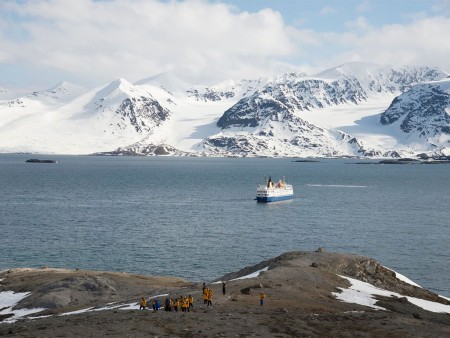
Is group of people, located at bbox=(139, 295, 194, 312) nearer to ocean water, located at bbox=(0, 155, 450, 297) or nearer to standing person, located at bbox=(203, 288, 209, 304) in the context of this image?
standing person, located at bbox=(203, 288, 209, 304)

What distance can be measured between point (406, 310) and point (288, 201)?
4833 inches

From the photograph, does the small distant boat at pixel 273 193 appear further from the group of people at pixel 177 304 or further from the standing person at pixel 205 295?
the group of people at pixel 177 304

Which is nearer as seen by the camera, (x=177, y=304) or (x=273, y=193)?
(x=177, y=304)

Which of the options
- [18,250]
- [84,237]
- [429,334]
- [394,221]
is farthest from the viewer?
[394,221]

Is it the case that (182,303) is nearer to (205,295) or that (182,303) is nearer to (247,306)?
(205,295)

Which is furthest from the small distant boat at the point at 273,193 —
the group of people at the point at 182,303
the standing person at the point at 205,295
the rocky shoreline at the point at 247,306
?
the standing person at the point at 205,295

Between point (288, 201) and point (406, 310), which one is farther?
point (288, 201)

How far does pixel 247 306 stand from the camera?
4344cm

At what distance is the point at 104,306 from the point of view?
47969mm

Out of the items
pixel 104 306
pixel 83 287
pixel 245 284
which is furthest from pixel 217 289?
pixel 83 287

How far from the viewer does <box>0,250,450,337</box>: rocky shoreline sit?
37.2m

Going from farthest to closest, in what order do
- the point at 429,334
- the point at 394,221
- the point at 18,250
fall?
the point at 394,221
the point at 18,250
the point at 429,334

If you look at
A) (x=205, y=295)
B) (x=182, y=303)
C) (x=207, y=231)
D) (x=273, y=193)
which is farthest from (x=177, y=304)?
(x=273, y=193)

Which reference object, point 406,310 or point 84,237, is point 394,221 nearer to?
point 84,237
